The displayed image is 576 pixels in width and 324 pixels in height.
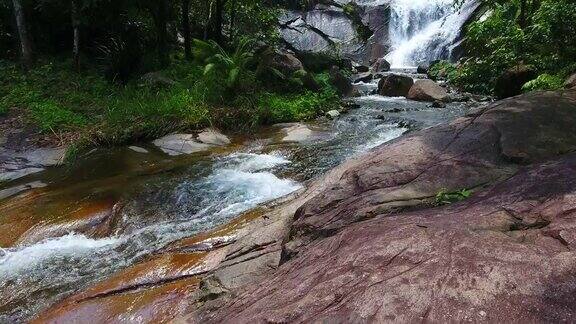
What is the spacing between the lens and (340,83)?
16.0 m

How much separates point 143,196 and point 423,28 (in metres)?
21.9

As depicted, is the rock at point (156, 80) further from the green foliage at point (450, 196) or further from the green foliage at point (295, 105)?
the green foliage at point (450, 196)

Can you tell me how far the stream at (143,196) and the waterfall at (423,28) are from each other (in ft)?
43.3

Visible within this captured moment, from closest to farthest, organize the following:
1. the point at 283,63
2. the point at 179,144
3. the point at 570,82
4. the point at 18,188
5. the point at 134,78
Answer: the point at 18,188 < the point at 570,82 < the point at 179,144 < the point at 134,78 < the point at 283,63

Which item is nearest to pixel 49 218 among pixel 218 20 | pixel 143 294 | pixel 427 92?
pixel 143 294

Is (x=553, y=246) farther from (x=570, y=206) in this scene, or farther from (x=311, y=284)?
(x=311, y=284)

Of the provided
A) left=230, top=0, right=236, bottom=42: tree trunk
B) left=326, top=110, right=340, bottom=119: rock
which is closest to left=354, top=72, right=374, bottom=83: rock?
left=230, top=0, right=236, bottom=42: tree trunk

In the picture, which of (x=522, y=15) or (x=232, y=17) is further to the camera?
(x=232, y=17)

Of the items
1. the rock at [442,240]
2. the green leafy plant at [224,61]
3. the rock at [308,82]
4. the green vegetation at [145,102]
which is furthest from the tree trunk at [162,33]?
the rock at [442,240]

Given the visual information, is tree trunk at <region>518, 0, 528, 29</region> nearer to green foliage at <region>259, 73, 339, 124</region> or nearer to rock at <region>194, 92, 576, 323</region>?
green foliage at <region>259, 73, 339, 124</region>

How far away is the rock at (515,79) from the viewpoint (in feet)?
38.5

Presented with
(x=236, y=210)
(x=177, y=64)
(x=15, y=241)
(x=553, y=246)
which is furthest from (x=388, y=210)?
(x=177, y=64)

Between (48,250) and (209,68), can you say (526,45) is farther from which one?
(48,250)

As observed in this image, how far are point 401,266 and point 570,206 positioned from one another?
118 cm
